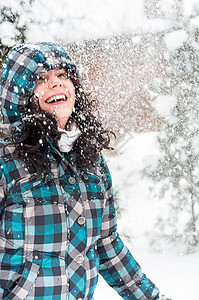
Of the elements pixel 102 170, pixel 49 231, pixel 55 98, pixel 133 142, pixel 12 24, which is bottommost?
pixel 133 142

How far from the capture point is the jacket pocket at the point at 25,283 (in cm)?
100

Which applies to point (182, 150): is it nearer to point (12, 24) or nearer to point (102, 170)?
point (12, 24)

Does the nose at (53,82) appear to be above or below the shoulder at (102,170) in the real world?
above

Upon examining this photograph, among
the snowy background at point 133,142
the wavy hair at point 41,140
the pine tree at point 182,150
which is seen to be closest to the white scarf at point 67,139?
the wavy hair at point 41,140

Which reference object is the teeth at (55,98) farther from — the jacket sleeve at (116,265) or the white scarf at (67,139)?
the jacket sleeve at (116,265)

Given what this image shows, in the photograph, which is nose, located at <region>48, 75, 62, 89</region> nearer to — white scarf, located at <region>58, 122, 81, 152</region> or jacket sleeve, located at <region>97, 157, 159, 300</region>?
white scarf, located at <region>58, 122, 81, 152</region>

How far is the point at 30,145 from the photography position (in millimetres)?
1068

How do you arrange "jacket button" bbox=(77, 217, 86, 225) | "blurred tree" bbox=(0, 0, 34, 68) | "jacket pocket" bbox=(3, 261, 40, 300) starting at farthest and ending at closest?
1. "blurred tree" bbox=(0, 0, 34, 68)
2. "jacket button" bbox=(77, 217, 86, 225)
3. "jacket pocket" bbox=(3, 261, 40, 300)

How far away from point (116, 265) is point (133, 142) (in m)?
3.20

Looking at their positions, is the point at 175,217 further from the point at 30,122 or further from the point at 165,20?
the point at 30,122

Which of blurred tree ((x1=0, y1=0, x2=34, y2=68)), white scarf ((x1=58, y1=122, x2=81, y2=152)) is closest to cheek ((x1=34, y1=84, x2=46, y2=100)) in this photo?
white scarf ((x1=58, y1=122, x2=81, y2=152))

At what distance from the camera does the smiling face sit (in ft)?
3.66

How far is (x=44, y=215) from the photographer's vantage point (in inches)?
41.8

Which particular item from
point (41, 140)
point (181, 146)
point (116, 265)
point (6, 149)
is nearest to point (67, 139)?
point (41, 140)
